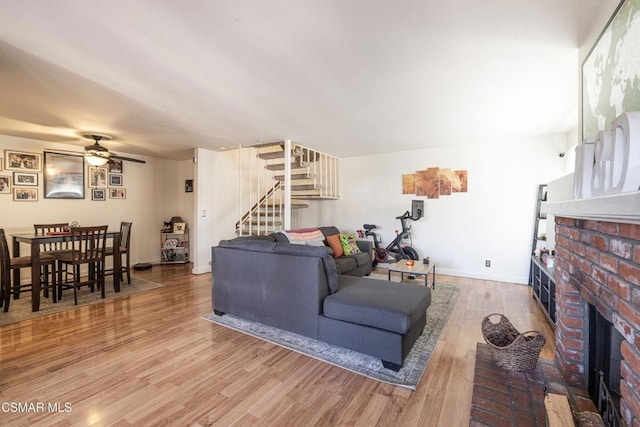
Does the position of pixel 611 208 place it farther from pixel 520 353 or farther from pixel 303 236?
pixel 303 236

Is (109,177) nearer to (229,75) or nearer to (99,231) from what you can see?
(99,231)

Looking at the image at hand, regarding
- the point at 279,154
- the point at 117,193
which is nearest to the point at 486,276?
the point at 279,154

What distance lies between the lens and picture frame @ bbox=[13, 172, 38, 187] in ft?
13.6

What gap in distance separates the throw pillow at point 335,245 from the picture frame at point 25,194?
4699 millimetres

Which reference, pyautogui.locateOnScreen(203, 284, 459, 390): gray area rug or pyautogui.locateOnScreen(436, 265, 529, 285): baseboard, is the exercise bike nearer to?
pyautogui.locateOnScreen(436, 265, 529, 285): baseboard

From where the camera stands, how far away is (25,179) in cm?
425

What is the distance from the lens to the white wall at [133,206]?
4195 mm

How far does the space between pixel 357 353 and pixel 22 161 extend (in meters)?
5.60

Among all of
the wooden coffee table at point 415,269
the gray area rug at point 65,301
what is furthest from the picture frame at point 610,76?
the gray area rug at point 65,301

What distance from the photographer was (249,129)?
12.7 ft

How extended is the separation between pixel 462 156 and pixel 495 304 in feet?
8.28

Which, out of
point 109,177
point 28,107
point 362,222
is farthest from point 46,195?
point 362,222

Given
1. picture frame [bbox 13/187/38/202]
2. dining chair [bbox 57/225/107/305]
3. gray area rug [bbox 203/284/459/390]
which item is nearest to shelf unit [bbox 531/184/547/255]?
gray area rug [bbox 203/284/459/390]

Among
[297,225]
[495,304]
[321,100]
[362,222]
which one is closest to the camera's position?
[321,100]
